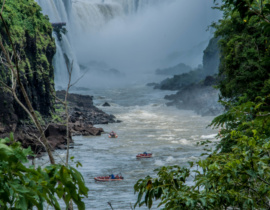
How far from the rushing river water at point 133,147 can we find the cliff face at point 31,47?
4534 millimetres

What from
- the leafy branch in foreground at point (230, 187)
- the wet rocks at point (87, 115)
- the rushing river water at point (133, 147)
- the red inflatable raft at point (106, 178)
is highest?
the wet rocks at point (87, 115)

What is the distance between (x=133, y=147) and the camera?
27938mm

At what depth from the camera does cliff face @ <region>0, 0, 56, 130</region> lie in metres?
29.2

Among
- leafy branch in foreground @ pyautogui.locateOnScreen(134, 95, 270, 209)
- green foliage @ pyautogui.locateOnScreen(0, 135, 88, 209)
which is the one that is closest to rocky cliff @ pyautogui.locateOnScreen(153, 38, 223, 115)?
leafy branch in foreground @ pyautogui.locateOnScreen(134, 95, 270, 209)

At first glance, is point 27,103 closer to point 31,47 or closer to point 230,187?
point 230,187

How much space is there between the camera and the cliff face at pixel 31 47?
1148 inches

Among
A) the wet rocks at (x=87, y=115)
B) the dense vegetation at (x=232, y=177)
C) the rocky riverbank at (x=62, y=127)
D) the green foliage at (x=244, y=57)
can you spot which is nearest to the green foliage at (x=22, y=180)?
the dense vegetation at (x=232, y=177)

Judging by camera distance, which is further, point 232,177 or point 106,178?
point 106,178

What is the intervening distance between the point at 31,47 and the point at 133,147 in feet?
40.9

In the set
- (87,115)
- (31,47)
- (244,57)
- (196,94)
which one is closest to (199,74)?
(196,94)

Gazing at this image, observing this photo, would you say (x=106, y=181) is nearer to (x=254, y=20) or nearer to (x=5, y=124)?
(x=5, y=124)

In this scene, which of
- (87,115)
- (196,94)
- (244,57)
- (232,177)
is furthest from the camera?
(196,94)

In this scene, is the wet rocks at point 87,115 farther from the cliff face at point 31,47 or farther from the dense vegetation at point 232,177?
the dense vegetation at point 232,177

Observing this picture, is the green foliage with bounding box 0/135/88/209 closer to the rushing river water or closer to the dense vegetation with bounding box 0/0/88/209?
the dense vegetation with bounding box 0/0/88/209
